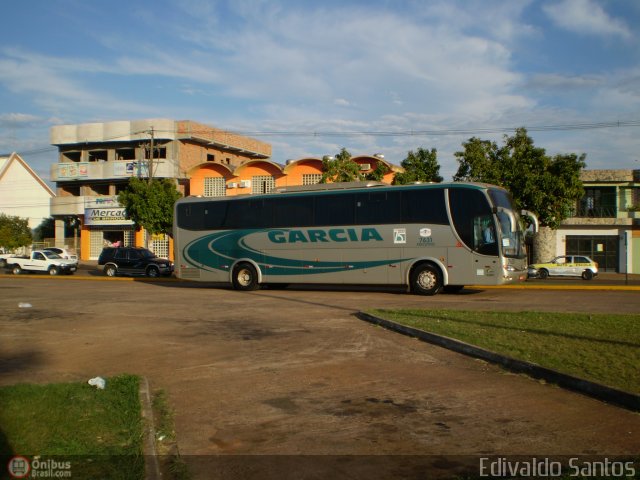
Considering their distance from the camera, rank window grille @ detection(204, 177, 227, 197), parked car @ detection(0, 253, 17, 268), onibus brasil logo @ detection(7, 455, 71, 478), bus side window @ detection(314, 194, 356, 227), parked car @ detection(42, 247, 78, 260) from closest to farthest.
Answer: onibus brasil logo @ detection(7, 455, 71, 478) < bus side window @ detection(314, 194, 356, 227) < parked car @ detection(42, 247, 78, 260) < parked car @ detection(0, 253, 17, 268) < window grille @ detection(204, 177, 227, 197)

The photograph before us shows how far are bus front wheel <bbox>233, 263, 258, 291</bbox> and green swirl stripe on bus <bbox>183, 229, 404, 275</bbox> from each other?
0.33m

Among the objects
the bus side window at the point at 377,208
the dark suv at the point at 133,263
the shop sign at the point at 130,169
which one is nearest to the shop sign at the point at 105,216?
the shop sign at the point at 130,169

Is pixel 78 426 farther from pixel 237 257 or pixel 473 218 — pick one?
pixel 237 257

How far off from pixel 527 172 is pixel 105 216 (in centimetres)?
3745

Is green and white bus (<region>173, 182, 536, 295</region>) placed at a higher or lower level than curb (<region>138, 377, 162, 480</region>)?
higher

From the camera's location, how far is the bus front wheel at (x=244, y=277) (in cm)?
2377

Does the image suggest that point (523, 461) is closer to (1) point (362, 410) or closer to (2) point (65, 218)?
(1) point (362, 410)

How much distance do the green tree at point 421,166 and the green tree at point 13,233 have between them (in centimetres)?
3840

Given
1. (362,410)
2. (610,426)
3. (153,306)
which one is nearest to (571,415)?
(610,426)

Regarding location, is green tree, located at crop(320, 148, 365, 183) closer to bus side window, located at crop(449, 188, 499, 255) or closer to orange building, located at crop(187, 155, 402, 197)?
orange building, located at crop(187, 155, 402, 197)

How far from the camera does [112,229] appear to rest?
180ft

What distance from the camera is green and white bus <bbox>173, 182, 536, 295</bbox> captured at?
64.0 feet

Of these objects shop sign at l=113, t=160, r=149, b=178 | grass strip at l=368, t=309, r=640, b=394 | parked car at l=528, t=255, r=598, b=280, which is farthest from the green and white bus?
shop sign at l=113, t=160, r=149, b=178

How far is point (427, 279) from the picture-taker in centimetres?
2036
